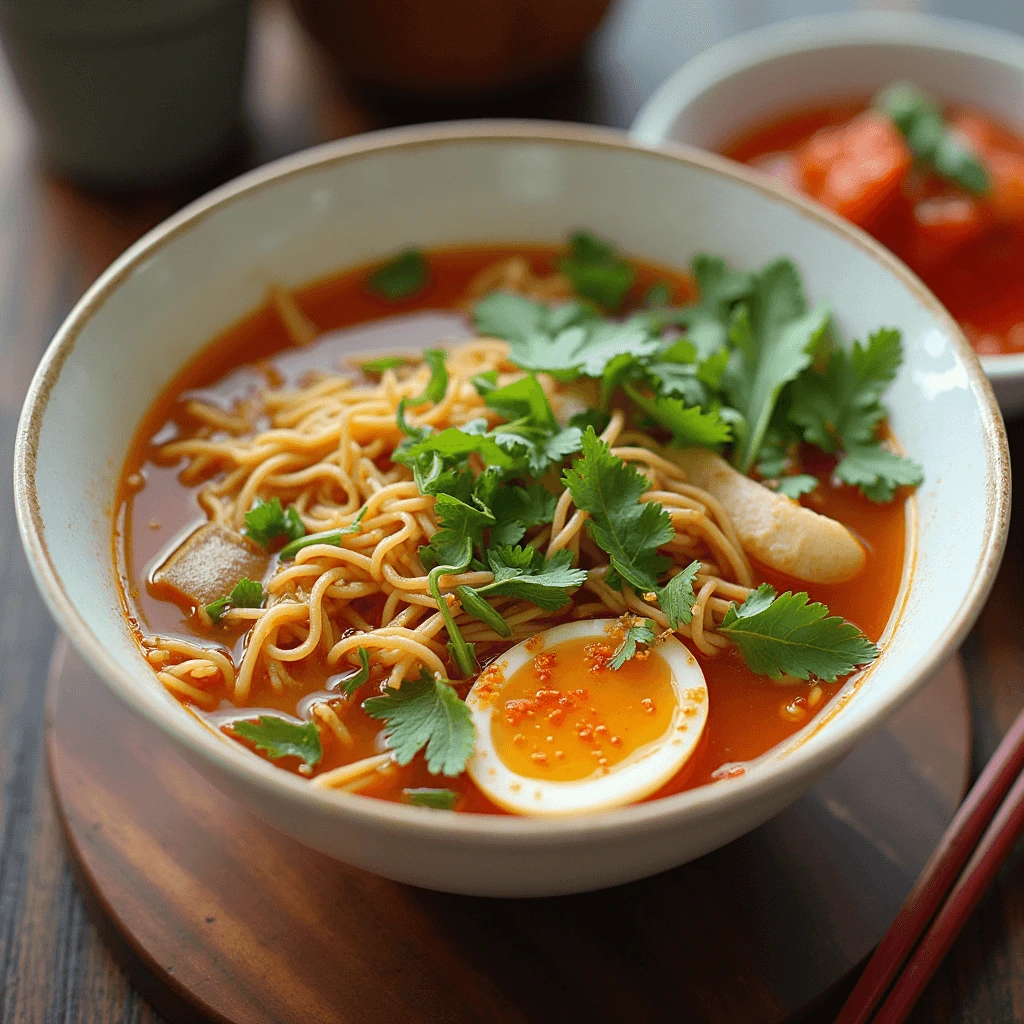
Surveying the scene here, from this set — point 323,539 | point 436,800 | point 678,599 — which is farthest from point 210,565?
point 678,599

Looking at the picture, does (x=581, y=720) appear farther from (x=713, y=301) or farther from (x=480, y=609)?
(x=713, y=301)

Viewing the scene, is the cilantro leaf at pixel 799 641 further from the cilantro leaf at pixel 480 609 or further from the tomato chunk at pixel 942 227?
the tomato chunk at pixel 942 227

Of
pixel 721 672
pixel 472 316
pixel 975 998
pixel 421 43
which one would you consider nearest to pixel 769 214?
pixel 472 316

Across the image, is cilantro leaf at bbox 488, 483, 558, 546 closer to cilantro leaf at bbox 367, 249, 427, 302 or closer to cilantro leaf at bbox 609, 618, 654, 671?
cilantro leaf at bbox 609, 618, 654, 671

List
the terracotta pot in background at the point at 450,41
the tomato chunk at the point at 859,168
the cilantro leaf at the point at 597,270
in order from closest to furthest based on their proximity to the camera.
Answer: the cilantro leaf at the point at 597,270 < the tomato chunk at the point at 859,168 < the terracotta pot in background at the point at 450,41

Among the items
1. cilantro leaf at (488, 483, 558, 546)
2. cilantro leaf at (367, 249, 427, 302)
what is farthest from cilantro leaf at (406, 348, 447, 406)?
cilantro leaf at (367, 249, 427, 302)

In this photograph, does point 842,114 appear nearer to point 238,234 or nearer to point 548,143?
point 548,143

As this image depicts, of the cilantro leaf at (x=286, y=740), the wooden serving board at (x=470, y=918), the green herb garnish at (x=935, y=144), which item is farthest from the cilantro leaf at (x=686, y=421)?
the green herb garnish at (x=935, y=144)
